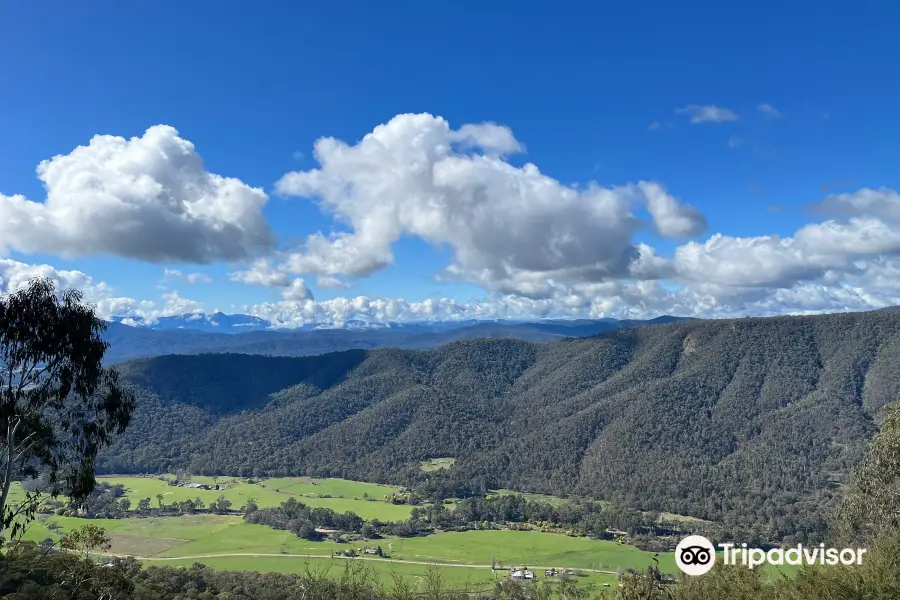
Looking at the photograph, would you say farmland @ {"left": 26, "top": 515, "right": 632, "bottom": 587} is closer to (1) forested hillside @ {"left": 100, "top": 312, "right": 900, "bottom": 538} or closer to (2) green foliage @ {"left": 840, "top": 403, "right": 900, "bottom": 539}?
(1) forested hillside @ {"left": 100, "top": 312, "right": 900, "bottom": 538}

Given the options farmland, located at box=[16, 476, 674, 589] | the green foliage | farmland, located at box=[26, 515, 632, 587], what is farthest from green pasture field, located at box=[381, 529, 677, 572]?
the green foliage

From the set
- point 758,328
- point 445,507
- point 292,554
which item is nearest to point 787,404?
point 758,328

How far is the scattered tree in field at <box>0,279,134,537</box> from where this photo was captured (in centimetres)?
2078

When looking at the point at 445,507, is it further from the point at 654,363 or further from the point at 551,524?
the point at 654,363

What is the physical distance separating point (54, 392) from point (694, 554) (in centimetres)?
2527

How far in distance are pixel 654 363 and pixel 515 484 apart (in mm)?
78176

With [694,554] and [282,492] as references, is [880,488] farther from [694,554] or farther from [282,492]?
[282,492]

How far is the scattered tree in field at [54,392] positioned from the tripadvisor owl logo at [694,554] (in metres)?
22.6

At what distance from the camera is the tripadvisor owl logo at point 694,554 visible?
17.3m

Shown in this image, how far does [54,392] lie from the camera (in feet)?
74.3

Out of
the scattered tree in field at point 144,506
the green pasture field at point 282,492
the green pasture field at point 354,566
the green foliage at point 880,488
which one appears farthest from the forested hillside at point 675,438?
the green foliage at point 880,488

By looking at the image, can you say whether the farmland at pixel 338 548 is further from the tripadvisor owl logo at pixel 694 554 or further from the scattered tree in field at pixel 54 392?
the tripadvisor owl logo at pixel 694 554

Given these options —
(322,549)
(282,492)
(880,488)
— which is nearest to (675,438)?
(322,549)

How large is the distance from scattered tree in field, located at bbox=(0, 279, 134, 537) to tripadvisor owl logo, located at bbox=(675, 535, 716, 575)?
74.2 feet
